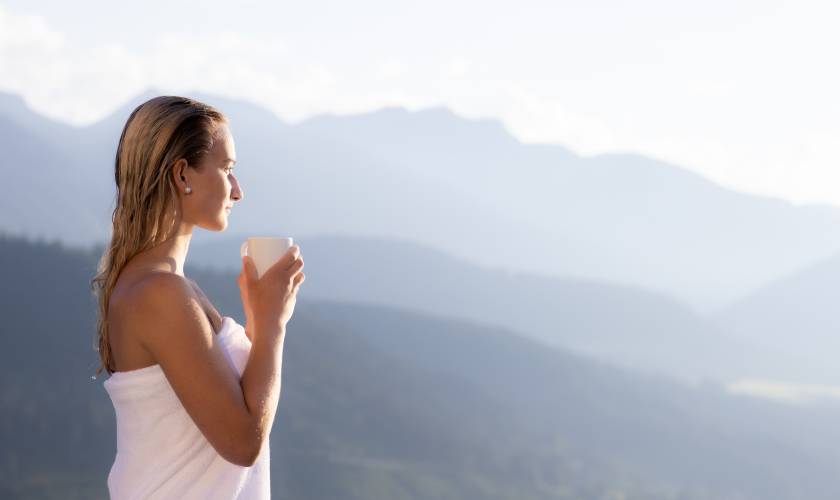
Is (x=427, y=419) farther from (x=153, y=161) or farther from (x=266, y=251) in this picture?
(x=153, y=161)

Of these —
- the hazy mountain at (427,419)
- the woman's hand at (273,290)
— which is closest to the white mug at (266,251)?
the woman's hand at (273,290)

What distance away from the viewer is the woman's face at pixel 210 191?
185cm

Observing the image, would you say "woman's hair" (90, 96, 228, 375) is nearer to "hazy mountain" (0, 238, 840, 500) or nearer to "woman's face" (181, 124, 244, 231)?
"woman's face" (181, 124, 244, 231)

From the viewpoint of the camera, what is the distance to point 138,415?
1.85 m

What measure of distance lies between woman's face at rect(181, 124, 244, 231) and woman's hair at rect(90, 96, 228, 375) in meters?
0.02

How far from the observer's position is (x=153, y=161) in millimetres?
1805

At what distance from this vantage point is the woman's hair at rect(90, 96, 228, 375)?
1.80 meters

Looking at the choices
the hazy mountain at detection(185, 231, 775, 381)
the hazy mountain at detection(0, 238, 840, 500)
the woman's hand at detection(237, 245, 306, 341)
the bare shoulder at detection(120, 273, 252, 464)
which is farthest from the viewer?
the hazy mountain at detection(185, 231, 775, 381)

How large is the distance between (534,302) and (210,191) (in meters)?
171

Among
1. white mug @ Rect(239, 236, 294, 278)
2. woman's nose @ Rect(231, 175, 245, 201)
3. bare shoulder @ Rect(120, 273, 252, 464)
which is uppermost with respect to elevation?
woman's nose @ Rect(231, 175, 245, 201)

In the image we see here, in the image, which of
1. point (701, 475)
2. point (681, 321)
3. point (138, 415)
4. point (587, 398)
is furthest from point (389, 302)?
point (138, 415)

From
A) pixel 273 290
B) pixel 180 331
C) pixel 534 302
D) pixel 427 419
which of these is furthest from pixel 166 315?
pixel 534 302

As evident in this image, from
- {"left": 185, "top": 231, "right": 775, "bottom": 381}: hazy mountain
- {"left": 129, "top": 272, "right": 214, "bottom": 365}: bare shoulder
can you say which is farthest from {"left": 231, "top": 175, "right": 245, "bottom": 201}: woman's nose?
{"left": 185, "top": 231, "right": 775, "bottom": 381}: hazy mountain

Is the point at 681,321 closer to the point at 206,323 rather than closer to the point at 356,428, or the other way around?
the point at 356,428
